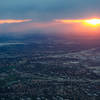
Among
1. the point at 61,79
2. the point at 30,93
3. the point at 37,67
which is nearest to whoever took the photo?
the point at 30,93

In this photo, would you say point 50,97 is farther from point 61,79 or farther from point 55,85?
→ point 61,79

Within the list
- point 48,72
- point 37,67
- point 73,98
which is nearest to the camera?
point 73,98

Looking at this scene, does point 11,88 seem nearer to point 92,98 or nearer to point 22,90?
point 22,90

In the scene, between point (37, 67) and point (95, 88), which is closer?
point (95, 88)

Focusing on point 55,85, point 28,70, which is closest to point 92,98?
point 55,85

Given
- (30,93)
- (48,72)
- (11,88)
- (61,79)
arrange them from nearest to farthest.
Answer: (30,93)
(11,88)
(61,79)
(48,72)

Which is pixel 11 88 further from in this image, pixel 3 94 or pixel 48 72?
pixel 48 72

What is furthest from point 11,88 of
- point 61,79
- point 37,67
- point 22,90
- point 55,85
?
point 37,67

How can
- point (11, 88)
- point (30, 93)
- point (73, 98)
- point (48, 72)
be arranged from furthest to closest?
point (48, 72), point (11, 88), point (30, 93), point (73, 98)
